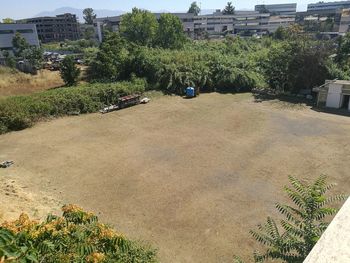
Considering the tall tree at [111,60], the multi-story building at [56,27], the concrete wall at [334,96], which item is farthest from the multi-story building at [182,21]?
the concrete wall at [334,96]

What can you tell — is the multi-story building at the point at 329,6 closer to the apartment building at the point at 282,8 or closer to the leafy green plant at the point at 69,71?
the apartment building at the point at 282,8

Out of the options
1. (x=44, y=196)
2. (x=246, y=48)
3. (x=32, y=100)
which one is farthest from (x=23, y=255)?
(x=246, y=48)

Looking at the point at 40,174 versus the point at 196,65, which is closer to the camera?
the point at 40,174

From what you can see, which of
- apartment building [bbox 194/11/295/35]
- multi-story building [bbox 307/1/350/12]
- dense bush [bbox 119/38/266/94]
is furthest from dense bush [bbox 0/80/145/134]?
multi-story building [bbox 307/1/350/12]

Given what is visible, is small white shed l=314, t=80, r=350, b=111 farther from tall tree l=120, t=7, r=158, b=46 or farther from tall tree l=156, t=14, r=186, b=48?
tall tree l=120, t=7, r=158, b=46

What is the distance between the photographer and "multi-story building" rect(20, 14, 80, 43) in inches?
3314

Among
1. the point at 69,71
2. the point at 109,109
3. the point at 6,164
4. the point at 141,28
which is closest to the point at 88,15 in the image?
the point at 141,28

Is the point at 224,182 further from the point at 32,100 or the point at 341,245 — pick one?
the point at 32,100

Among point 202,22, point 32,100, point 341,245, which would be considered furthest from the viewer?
point 202,22

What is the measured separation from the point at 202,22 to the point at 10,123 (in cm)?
8533

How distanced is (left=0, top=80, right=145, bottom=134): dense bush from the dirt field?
93 cm

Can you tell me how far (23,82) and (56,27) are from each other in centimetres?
6512

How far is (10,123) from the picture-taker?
62.4ft

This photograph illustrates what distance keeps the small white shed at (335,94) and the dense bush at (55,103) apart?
1479 centimetres
